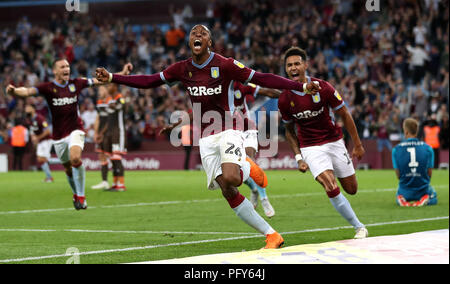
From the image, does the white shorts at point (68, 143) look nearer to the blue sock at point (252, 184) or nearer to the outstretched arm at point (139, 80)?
the blue sock at point (252, 184)

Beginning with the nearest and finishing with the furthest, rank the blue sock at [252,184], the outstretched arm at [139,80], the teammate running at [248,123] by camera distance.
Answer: the outstretched arm at [139,80]
the teammate running at [248,123]
the blue sock at [252,184]

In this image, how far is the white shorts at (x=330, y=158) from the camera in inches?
403

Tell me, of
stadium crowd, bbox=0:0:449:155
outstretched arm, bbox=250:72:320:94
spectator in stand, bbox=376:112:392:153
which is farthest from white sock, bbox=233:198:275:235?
spectator in stand, bbox=376:112:392:153

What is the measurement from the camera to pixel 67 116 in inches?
561

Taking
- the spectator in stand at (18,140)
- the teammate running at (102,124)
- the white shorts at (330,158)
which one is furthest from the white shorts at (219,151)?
the spectator in stand at (18,140)

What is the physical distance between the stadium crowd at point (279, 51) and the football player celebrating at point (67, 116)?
1614cm

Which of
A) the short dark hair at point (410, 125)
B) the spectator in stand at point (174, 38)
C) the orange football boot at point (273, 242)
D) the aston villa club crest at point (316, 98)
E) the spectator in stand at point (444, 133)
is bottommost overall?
the orange football boot at point (273, 242)

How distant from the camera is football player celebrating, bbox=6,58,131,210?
1397 cm

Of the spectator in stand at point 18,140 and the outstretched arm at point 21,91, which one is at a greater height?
the outstretched arm at point 21,91

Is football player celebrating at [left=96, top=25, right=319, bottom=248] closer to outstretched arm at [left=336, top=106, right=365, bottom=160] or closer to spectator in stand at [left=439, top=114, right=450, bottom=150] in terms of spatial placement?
outstretched arm at [left=336, top=106, right=365, bottom=160]

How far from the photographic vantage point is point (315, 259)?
7.47m

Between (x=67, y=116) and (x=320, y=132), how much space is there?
5532mm

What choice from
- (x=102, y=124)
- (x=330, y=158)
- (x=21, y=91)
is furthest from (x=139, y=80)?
(x=102, y=124)

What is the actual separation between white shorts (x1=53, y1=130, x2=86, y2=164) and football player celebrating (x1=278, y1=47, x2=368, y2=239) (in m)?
4.89
